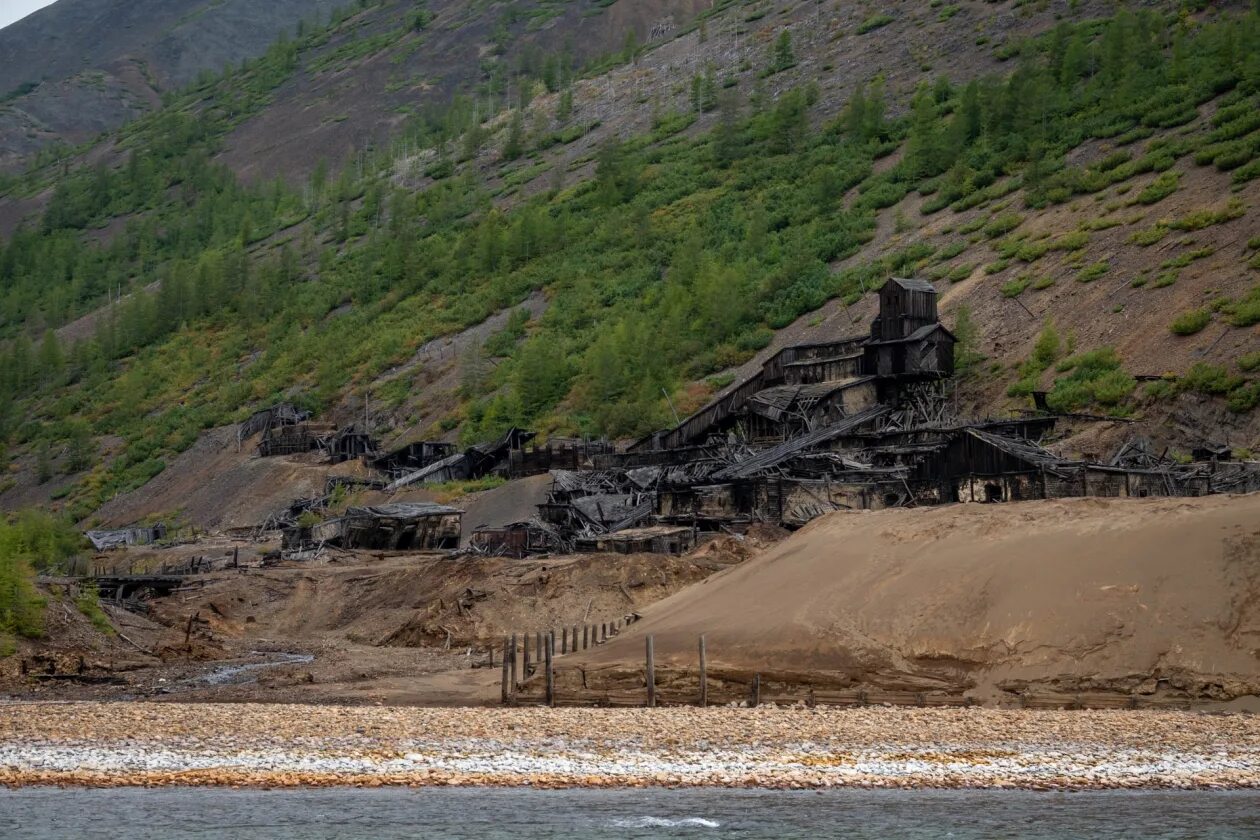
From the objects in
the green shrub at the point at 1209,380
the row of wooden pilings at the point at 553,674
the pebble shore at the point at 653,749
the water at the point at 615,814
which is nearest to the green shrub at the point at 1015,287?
the green shrub at the point at 1209,380

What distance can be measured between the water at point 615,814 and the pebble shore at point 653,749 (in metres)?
0.61

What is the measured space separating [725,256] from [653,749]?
252 feet

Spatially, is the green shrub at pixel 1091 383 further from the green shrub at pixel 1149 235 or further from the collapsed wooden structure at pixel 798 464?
the green shrub at pixel 1149 235

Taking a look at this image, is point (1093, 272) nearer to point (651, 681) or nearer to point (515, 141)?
point (651, 681)

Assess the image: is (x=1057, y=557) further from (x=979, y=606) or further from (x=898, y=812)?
(x=898, y=812)

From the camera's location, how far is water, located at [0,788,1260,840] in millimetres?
19375

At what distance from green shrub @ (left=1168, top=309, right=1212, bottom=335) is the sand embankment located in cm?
2997

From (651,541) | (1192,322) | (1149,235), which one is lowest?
(651,541)

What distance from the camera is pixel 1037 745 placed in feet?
77.4

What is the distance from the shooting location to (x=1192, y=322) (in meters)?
59.6

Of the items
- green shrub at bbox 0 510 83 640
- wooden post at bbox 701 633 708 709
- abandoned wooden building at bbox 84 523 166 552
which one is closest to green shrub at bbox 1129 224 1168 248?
abandoned wooden building at bbox 84 523 166 552

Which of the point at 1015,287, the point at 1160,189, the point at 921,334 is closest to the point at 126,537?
the point at 921,334

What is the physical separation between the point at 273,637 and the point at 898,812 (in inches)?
1214

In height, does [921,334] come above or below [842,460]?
above
